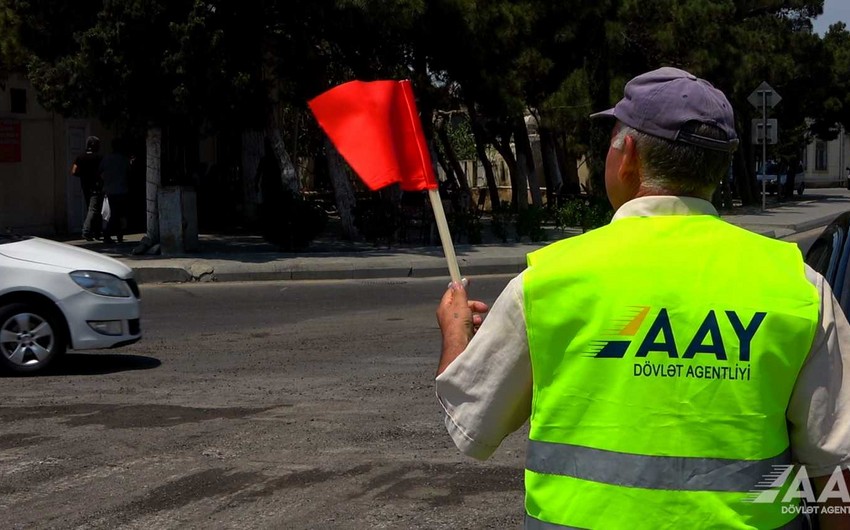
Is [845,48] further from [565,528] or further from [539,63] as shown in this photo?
[565,528]

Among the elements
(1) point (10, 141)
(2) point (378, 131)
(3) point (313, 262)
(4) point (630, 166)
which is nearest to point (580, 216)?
(3) point (313, 262)

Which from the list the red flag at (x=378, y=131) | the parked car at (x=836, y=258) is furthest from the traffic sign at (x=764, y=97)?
the red flag at (x=378, y=131)

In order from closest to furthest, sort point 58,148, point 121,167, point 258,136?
point 121,167, point 58,148, point 258,136

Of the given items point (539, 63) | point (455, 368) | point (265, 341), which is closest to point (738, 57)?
point (539, 63)

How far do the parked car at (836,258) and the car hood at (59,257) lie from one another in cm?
731

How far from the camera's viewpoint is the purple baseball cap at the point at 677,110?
243cm

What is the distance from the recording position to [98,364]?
1083 centimetres

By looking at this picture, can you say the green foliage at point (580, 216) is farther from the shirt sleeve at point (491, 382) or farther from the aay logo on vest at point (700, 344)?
the aay logo on vest at point (700, 344)

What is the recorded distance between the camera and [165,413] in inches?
335

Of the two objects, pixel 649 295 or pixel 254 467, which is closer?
pixel 649 295

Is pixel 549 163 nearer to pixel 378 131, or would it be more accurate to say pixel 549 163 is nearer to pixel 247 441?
pixel 247 441

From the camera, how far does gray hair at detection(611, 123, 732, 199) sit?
8.00 ft

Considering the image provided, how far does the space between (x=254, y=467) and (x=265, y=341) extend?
5.20 m

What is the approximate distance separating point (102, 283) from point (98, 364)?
815 millimetres
